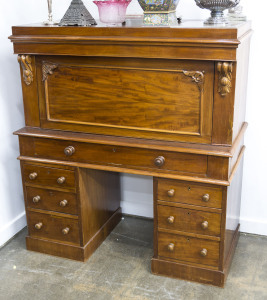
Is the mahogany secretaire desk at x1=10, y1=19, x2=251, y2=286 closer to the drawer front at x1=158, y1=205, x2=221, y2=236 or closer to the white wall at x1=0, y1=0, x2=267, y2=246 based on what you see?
the drawer front at x1=158, y1=205, x2=221, y2=236

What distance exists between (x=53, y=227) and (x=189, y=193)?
953mm

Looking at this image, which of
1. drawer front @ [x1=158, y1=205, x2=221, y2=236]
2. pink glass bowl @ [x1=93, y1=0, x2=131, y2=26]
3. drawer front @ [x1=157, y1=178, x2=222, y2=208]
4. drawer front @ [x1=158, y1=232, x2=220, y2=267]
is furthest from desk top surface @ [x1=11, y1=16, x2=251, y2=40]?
drawer front @ [x1=158, y1=232, x2=220, y2=267]

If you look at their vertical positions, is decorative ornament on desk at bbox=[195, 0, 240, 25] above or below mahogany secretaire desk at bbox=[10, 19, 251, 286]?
above

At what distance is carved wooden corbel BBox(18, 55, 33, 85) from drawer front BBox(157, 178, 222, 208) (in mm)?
967

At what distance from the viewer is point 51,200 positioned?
8.57 ft

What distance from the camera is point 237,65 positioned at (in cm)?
203

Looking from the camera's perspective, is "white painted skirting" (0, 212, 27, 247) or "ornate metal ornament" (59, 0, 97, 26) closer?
"ornate metal ornament" (59, 0, 97, 26)

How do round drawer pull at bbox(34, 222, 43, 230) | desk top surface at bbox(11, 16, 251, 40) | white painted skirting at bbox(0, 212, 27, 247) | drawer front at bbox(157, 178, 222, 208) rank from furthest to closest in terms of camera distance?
white painted skirting at bbox(0, 212, 27, 247), round drawer pull at bbox(34, 222, 43, 230), drawer front at bbox(157, 178, 222, 208), desk top surface at bbox(11, 16, 251, 40)

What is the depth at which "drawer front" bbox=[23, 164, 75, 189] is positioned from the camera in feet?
8.25

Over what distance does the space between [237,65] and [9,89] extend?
155 centimetres

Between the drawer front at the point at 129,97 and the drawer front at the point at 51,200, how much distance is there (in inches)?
16.7

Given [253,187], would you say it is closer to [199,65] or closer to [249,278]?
[249,278]

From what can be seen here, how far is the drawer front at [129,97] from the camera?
2.11 m

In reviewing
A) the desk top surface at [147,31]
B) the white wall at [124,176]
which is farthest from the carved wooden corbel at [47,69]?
the white wall at [124,176]
